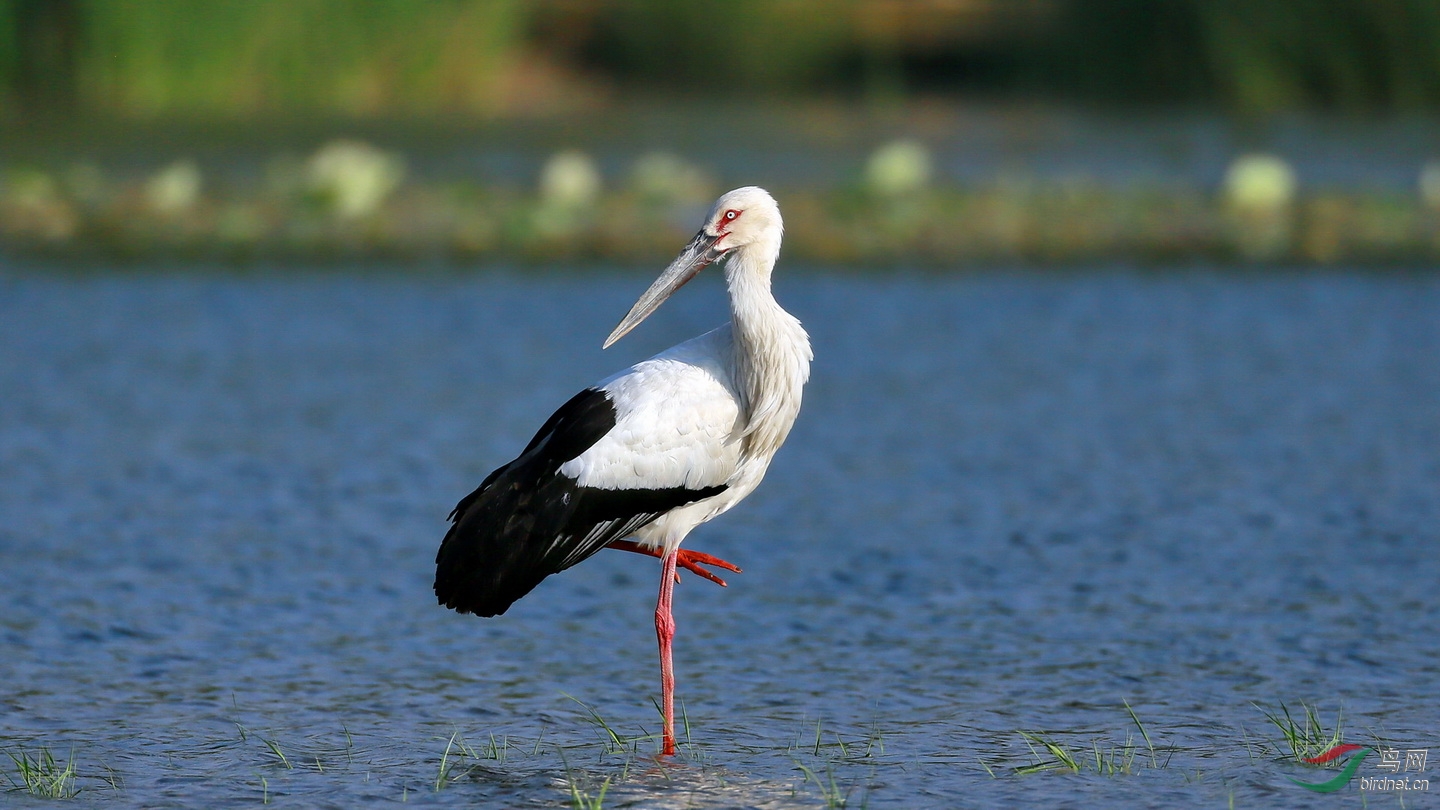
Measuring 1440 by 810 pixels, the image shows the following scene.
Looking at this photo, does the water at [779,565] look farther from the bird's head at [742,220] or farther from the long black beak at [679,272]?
the bird's head at [742,220]

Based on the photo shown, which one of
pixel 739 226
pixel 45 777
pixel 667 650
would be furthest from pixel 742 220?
pixel 45 777

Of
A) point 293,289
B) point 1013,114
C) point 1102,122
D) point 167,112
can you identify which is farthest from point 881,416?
point 1013,114

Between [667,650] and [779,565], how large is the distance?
2.06m

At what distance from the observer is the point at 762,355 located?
6.07 m

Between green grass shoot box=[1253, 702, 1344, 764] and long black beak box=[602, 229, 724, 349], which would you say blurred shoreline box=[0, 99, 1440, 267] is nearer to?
long black beak box=[602, 229, 724, 349]

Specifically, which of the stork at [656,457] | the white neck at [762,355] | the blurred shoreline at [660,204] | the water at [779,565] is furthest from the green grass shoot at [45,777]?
the blurred shoreline at [660,204]

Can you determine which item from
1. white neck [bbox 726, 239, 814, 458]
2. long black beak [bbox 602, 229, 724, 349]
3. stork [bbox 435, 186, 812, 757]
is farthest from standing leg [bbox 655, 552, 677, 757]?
long black beak [bbox 602, 229, 724, 349]

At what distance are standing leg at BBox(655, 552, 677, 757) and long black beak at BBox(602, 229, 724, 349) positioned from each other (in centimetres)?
77

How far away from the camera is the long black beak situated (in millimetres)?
6309

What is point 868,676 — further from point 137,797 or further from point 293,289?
point 293,289

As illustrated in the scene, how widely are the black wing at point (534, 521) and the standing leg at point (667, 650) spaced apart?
0.24m

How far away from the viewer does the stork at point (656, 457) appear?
5996 millimetres

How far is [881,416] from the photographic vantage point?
1105cm

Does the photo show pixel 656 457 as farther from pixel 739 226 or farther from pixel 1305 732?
pixel 1305 732
